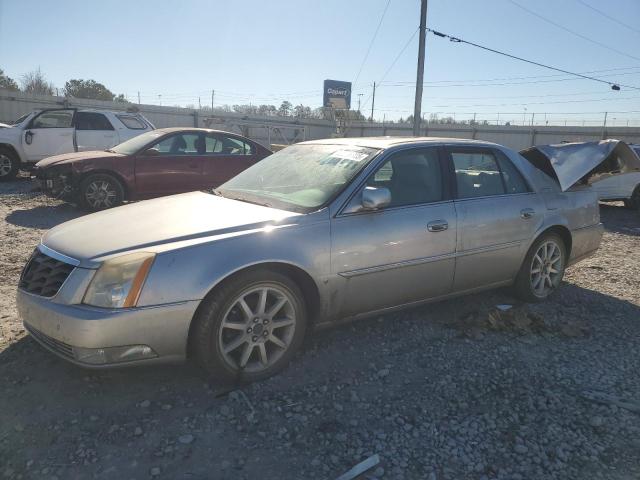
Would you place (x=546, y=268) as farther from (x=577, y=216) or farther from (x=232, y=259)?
(x=232, y=259)

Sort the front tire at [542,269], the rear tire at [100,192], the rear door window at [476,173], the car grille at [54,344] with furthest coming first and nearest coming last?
the rear tire at [100,192]
the front tire at [542,269]
the rear door window at [476,173]
the car grille at [54,344]

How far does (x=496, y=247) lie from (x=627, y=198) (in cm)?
973

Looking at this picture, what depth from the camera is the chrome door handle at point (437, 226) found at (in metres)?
3.82

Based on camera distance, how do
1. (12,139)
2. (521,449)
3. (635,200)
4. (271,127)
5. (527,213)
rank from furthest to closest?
1. (271,127)
2. (635,200)
3. (12,139)
4. (527,213)
5. (521,449)

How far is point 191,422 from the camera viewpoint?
108 inches

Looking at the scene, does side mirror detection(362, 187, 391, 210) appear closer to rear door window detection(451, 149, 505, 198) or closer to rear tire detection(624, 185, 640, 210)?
rear door window detection(451, 149, 505, 198)

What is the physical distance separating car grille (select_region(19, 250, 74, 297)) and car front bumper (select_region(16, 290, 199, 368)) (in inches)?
2.8

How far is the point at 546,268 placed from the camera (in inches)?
191

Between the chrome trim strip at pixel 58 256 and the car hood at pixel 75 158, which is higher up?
the car hood at pixel 75 158

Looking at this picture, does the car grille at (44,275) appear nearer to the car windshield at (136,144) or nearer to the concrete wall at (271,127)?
the car windshield at (136,144)

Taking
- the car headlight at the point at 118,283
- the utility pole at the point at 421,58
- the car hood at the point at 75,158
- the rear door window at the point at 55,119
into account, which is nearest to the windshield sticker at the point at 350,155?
the car headlight at the point at 118,283

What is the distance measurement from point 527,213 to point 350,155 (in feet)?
5.94

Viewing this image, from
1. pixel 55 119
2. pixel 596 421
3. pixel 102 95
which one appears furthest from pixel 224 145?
pixel 102 95

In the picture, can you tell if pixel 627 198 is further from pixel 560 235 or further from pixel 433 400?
pixel 433 400
